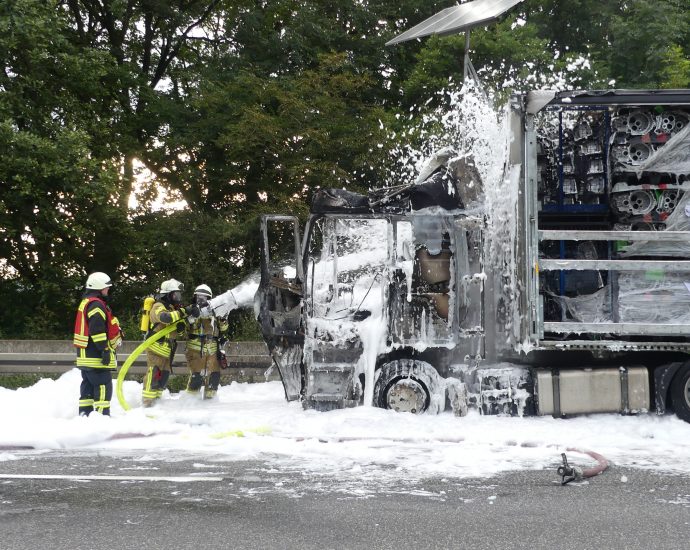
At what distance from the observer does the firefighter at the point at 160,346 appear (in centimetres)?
1005

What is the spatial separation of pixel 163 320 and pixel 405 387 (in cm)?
313

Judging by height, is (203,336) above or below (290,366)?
above

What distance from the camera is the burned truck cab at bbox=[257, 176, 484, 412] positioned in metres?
8.67

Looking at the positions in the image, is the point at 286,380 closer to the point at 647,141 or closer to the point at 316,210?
the point at 316,210

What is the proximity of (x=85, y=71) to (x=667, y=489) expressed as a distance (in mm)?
14649

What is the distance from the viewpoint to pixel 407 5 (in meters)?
20.7

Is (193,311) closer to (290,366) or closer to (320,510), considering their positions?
(290,366)

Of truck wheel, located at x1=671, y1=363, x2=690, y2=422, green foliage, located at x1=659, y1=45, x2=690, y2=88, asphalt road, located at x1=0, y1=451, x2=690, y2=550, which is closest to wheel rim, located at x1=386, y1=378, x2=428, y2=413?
asphalt road, located at x1=0, y1=451, x2=690, y2=550

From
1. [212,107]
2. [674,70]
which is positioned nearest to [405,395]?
[212,107]

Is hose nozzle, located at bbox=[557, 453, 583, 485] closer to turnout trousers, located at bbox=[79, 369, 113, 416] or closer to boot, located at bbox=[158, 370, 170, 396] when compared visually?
turnout trousers, located at bbox=[79, 369, 113, 416]

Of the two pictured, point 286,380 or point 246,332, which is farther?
point 246,332

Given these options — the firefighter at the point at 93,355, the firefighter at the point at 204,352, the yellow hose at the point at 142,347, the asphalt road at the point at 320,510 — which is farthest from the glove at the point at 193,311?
the asphalt road at the point at 320,510

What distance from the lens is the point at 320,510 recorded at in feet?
17.1

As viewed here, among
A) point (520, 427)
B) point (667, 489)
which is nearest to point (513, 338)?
point (520, 427)
